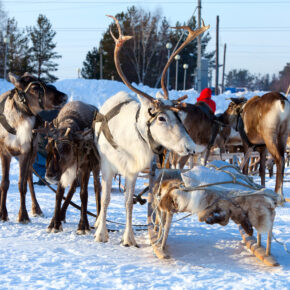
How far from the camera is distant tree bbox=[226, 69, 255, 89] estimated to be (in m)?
103

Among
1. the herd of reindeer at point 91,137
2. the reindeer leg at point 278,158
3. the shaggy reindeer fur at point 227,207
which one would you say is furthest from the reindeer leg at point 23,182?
the reindeer leg at point 278,158

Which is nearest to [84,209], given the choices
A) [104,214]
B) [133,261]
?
[104,214]

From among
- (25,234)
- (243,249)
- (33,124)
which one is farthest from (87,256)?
(33,124)

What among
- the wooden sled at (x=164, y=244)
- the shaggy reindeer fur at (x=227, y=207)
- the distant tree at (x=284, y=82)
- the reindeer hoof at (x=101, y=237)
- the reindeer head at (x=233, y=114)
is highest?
the distant tree at (x=284, y=82)

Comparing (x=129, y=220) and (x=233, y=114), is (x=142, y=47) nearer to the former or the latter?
(x=233, y=114)

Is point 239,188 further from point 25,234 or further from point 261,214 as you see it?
point 25,234

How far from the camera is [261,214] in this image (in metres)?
4.10

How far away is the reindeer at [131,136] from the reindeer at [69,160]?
226 mm

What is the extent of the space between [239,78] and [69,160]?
106 m

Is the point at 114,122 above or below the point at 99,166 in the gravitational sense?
above

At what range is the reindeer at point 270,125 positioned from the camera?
335 inches

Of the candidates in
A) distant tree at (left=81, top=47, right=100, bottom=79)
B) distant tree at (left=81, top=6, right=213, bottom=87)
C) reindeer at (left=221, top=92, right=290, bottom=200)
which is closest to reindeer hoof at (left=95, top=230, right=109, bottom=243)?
reindeer at (left=221, top=92, right=290, bottom=200)

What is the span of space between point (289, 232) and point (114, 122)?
2.70 metres

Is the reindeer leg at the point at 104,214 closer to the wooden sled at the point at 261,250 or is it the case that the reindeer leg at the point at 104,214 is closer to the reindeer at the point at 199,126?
the wooden sled at the point at 261,250
